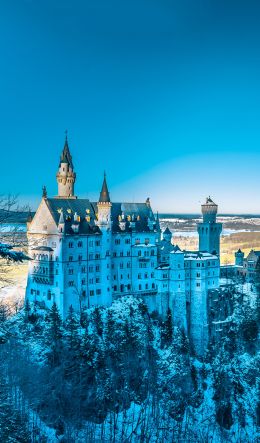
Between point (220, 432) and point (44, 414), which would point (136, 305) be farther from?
point (44, 414)

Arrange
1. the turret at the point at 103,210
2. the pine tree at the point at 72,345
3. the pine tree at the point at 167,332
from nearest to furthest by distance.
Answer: the pine tree at the point at 72,345 < the pine tree at the point at 167,332 < the turret at the point at 103,210

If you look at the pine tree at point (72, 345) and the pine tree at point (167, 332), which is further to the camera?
the pine tree at point (167, 332)

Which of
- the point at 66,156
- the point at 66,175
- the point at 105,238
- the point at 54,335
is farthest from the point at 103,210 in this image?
the point at 54,335

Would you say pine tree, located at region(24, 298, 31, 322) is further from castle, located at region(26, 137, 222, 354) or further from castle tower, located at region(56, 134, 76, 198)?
castle tower, located at region(56, 134, 76, 198)

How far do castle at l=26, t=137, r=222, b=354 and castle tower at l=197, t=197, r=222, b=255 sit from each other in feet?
51.3

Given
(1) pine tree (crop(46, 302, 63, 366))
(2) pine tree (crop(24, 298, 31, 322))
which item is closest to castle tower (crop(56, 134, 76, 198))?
(2) pine tree (crop(24, 298, 31, 322))

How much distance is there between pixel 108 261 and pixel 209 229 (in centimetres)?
2989

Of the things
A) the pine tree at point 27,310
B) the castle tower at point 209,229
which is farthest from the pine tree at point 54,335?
the castle tower at point 209,229

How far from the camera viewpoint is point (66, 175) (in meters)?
82.7

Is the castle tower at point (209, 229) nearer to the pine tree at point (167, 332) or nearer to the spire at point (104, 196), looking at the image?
the pine tree at point (167, 332)

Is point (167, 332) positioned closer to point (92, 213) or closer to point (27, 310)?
point (27, 310)

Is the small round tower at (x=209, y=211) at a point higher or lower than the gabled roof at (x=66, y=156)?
lower

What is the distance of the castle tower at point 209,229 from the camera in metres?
99.8

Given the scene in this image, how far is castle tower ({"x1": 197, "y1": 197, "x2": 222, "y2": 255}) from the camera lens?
99.8 metres
